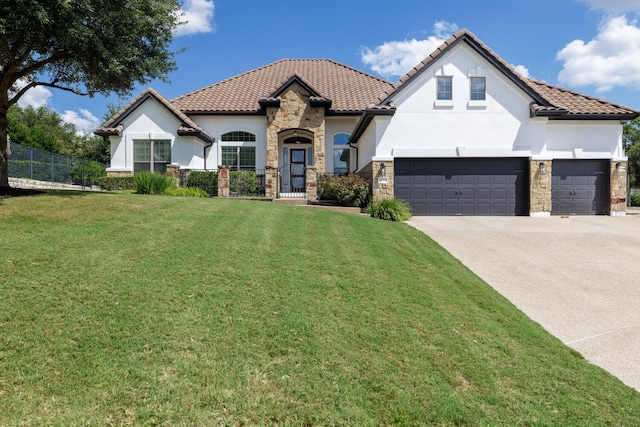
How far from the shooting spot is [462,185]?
17.1m

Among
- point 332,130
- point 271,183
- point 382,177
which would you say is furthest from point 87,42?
point 332,130

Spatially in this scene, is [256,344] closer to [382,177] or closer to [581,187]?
[382,177]

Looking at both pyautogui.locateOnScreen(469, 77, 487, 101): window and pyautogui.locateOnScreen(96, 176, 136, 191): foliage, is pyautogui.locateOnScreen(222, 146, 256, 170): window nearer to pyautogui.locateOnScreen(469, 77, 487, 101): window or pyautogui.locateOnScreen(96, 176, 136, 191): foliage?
pyautogui.locateOnScreen(96, 176, 136, 191): foliage

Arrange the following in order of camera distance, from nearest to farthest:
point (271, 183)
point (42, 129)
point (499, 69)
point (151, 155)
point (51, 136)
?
point (499, 69) < point (271, 183) < point (151, 155) < point (51, 136) < point (42, 129)

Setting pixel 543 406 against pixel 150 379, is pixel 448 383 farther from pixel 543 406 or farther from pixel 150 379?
pixel 150 379

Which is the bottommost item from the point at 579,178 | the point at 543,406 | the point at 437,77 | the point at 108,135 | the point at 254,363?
the point at 543,406

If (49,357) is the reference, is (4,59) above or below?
above

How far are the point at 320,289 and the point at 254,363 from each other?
1979 millimetres

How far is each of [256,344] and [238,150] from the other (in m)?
19.5

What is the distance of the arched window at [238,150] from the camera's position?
22.1 metres

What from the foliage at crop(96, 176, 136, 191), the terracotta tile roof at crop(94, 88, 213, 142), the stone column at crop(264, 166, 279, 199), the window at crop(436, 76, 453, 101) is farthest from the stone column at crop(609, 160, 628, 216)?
the foliage at crop(96, 176, 136, 191)

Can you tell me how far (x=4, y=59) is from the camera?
981cm

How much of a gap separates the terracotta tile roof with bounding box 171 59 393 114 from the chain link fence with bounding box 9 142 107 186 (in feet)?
27.1

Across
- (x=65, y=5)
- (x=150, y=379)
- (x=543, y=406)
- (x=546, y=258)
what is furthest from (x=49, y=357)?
(x=546, y=258)
